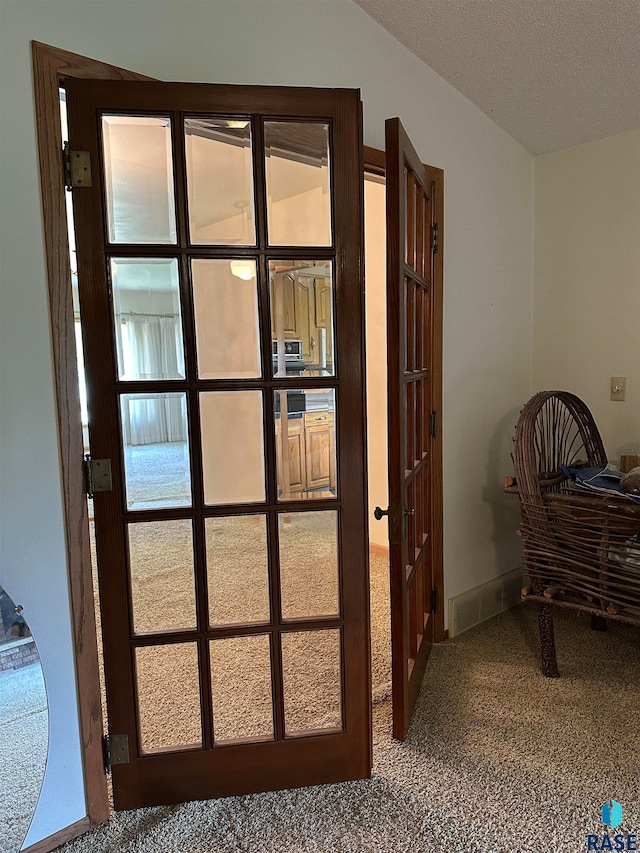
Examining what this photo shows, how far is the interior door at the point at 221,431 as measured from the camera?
4.95 feet

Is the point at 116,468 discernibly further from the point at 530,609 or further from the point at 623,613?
the point at 530,609

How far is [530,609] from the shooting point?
9.77 ft

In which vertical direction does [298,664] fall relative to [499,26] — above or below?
below

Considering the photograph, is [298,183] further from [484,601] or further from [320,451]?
[484,601]

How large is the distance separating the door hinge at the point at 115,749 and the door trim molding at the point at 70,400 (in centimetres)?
2

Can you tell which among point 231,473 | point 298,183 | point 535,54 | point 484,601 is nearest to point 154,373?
point 231,473

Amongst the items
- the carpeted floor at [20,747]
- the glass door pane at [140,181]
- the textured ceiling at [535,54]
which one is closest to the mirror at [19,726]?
the carpeted floor at [20,747]

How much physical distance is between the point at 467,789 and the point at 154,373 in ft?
5.08

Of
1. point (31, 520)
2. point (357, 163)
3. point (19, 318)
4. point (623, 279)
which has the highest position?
point (357, 163)

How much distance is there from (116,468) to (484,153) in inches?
87.6

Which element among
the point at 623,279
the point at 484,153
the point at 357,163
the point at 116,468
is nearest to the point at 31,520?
the point at 116,468

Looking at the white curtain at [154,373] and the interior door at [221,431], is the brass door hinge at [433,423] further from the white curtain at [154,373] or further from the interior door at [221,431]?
the white curtain at [154,373]

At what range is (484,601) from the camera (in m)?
2.83

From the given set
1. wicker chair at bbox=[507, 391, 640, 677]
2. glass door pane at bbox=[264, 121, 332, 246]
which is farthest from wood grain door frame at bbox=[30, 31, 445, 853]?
wicker chair at bbox=[507, 391, 640, 677]
